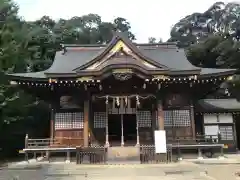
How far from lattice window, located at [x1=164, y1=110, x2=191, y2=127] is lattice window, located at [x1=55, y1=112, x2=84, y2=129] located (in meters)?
5.17

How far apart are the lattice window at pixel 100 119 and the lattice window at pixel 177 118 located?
3721mm

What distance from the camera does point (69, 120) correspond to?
758 inches

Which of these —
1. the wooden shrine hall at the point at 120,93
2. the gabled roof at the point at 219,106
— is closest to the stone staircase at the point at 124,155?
the wooden shrine hall at the point at 120,93

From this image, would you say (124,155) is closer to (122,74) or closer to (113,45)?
(122,74)

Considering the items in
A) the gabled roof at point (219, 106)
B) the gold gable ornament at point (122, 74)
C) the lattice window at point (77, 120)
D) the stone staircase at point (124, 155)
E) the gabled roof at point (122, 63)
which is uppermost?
the gabled roof at point (122, 63)

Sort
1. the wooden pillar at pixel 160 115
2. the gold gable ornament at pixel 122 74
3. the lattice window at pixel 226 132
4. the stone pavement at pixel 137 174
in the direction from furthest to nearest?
the lattice window at pixel 226 132, the wooden pillar at pixel 160 115, the gold gable ornament at pixel 122 74, the stone pavement at pixel 137 174

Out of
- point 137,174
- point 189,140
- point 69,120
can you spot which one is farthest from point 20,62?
point 137,174

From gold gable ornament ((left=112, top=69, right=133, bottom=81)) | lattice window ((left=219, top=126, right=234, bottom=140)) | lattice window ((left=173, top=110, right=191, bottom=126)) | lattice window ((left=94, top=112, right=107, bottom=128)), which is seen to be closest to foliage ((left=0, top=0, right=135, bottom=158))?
lattice window ((left=94, top=112, right=107, bottom=128))

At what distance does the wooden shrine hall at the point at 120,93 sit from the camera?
17875 mm

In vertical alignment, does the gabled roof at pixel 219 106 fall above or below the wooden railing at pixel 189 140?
above

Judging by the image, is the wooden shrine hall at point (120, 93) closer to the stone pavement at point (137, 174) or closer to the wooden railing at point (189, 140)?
the wooden railing at point (189, 140)

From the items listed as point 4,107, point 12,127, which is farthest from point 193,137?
point 12,127

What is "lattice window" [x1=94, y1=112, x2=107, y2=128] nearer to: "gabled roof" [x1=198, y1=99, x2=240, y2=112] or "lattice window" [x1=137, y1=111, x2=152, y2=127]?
"lattice window" [x1=137, y1=111, x2=152, y2=127]

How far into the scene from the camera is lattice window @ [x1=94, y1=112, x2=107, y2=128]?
19.4m
